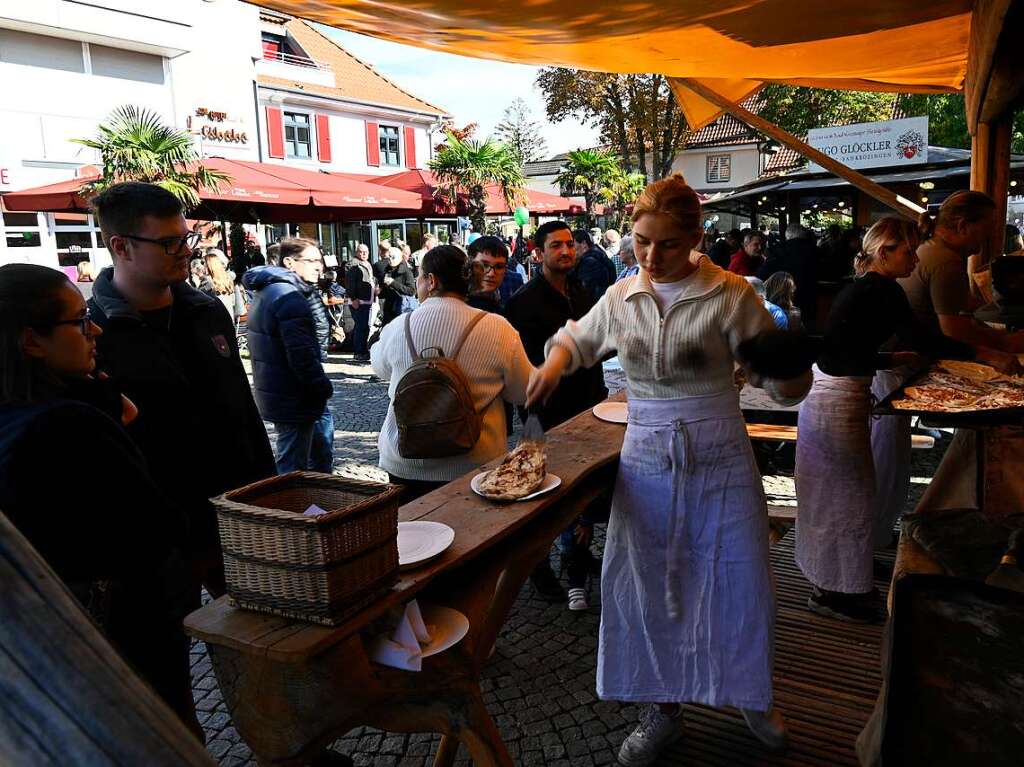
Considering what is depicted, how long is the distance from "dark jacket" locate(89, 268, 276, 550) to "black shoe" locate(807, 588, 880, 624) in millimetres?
2857

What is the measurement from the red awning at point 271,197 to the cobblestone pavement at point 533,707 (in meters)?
8.96

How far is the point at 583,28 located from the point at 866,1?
125cm

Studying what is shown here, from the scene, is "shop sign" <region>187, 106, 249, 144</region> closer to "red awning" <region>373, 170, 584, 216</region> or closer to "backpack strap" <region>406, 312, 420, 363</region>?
"red awning" <region>373, 170, 584, 216</region>

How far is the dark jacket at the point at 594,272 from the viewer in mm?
7280

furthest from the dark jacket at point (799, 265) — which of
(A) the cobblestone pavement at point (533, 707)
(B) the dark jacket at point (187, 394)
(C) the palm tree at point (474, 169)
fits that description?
(C) the palm tree at point (474, 169)

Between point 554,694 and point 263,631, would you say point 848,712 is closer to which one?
point 554,694

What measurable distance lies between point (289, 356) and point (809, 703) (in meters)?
3.32

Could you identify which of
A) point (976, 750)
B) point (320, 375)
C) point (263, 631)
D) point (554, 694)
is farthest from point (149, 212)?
point (976, 750)

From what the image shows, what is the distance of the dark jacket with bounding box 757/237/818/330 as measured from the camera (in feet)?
31.7

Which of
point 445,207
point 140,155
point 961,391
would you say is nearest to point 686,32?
point 961,391

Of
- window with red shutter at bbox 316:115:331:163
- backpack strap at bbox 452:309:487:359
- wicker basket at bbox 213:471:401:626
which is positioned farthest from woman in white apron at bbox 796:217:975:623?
window with red shutter at bbox 316:115:331:163

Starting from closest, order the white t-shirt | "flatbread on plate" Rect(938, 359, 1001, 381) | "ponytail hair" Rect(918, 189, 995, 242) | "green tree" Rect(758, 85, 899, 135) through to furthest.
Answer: the white t-shirt < "flatbread on plate" Rect(938, 359, 1001, 381) < "ponytail hair" Rect(918, 189, 995, 242) < "green tree" Rect(758, 85, 899, 135)

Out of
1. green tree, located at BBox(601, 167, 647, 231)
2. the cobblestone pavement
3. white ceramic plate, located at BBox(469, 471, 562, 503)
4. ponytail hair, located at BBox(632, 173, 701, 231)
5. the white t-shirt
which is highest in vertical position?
green tree, located at BBox(601, 167, 647, 231)

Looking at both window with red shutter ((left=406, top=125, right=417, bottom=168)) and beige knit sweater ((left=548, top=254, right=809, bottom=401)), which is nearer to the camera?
beige knit sweater ((left=548, top=254, right=809, bottom=401))
